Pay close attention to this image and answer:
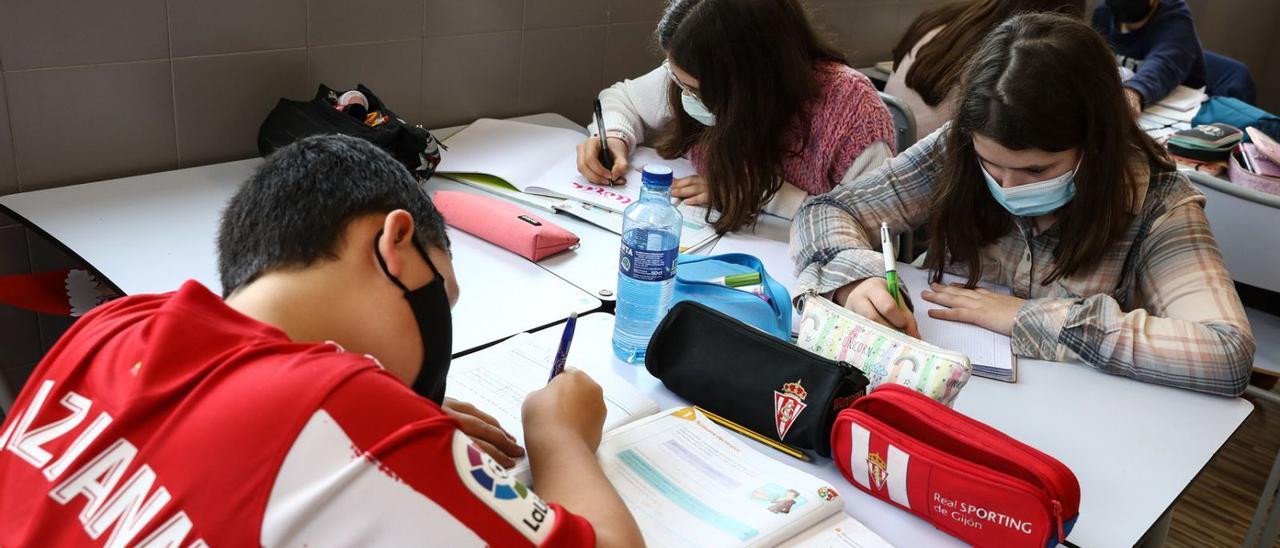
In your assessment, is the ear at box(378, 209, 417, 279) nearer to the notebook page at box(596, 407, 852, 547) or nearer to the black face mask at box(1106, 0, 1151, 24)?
the notebook page at box(596, 407, 852, 547)

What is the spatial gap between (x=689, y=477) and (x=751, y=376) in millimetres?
181

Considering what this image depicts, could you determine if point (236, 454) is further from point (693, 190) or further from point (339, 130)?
point (693, 190)

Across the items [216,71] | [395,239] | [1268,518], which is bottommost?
[1268,518]

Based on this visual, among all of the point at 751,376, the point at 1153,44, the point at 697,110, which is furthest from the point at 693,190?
the point at 1153,44

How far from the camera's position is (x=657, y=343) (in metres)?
1.33

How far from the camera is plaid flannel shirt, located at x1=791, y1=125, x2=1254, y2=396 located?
1.49m

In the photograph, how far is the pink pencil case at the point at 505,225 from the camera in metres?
1.74

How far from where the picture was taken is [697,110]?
2094mm

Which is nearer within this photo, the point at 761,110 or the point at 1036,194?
the point at 1036,194

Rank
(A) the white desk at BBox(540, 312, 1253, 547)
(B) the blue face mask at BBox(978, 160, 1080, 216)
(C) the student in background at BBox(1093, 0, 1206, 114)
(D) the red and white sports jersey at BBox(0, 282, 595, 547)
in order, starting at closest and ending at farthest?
(D) the red and white sports jersey at BBox(0, 282, 595, 547) < (A) the white desk at BBox(540, 312, 1253, 547) < (B) the blue face mask at BBox(978, 160, 1080, 216) < (C) the student in background at BBox(1093, 0, 1206, 114)

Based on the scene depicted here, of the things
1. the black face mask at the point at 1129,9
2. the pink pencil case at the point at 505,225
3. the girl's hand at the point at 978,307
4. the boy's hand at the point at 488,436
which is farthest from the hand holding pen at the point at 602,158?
the black face mask at the point at 1129,9

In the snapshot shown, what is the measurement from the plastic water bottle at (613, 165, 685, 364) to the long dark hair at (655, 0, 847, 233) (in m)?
0.50

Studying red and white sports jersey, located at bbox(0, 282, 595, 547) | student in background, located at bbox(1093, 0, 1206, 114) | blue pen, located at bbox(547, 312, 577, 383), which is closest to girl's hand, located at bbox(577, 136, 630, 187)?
blue pen, located at bbox(547, 312, 577, 383)

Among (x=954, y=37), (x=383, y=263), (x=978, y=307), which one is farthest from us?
(x=954, y=37)
